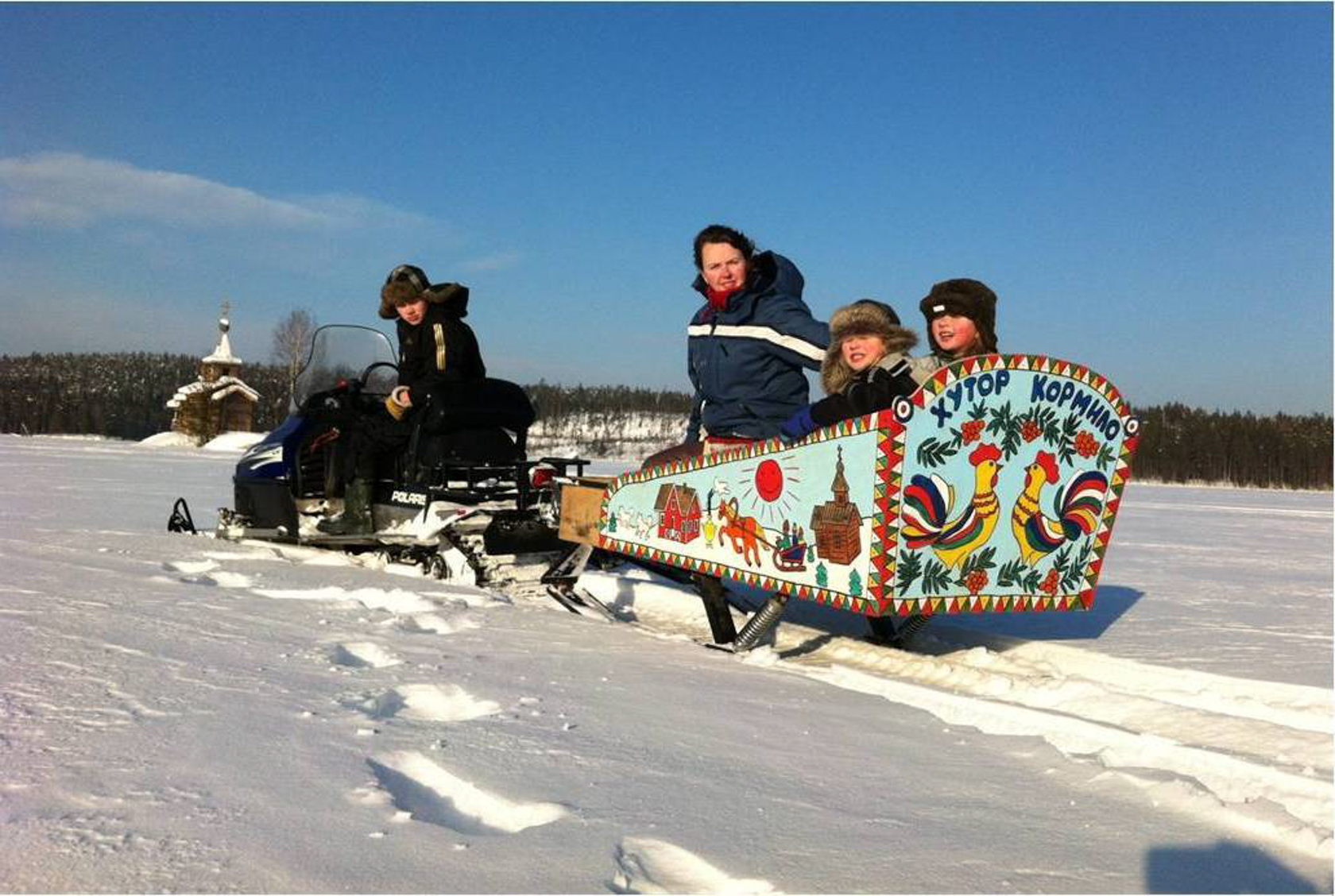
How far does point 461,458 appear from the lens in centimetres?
583

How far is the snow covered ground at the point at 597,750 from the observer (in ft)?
5.71

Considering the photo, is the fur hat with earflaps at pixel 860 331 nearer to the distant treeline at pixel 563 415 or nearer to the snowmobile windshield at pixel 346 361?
the snowmobile windshield at pixel 346 361

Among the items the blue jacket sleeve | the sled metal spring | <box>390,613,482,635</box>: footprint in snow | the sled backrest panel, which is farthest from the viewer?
the blue jacket sleeve

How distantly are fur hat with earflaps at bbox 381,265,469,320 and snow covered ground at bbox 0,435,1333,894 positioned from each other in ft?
6.46

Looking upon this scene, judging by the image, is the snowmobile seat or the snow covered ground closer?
the snow covered ground

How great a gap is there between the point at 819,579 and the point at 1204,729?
4.27ft

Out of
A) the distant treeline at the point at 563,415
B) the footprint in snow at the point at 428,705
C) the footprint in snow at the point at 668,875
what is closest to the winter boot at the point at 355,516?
the footprint in snow at the point at 428,705

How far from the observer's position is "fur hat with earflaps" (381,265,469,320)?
6.03 m

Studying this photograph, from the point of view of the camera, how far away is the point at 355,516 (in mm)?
6133

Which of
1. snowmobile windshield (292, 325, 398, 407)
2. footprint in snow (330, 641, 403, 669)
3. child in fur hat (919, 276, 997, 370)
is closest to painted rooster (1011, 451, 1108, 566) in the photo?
child in fur hat (919, 276, 997, 370)

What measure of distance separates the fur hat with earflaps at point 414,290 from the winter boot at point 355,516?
3.78 ft

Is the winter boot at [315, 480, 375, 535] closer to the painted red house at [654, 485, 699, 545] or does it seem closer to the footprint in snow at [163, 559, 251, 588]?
the footprint in snow at [163, 559, 251, 588]

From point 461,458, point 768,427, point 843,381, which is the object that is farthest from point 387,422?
point 843,381

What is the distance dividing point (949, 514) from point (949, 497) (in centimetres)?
6
